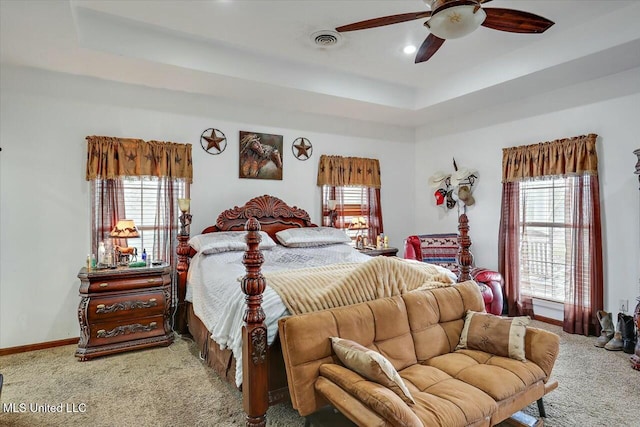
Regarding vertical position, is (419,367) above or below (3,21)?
below

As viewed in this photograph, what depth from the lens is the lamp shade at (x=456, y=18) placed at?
2.07m

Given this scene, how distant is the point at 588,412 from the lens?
251 cm

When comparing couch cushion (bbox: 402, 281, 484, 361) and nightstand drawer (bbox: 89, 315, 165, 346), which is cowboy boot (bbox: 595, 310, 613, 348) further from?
nightstand drawer (bbox: 89, 315, 165, 346)

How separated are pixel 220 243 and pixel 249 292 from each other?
6.20 ft

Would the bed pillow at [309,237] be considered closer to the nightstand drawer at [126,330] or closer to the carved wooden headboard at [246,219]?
the carved wooden headboard at [246,219]

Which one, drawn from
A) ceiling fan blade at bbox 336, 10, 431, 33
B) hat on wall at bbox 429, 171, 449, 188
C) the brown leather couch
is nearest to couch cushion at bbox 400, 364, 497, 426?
the brown leather couch

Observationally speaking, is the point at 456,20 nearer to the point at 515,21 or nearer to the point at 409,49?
the point at 515,21

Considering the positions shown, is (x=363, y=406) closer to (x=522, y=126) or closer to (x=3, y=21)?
(x=3, y=21)

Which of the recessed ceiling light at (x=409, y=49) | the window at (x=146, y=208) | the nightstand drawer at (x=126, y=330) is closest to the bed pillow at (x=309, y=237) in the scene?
the window at (x=146, y=208)

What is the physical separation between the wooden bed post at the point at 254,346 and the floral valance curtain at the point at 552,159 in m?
3.89

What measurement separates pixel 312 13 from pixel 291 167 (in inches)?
91.4

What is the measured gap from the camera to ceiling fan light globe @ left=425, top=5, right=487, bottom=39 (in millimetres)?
2094

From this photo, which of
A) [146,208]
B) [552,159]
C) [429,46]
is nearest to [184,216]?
[146,208]

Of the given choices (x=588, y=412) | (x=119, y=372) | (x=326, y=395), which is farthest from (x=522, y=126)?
(x=119, y=372)
